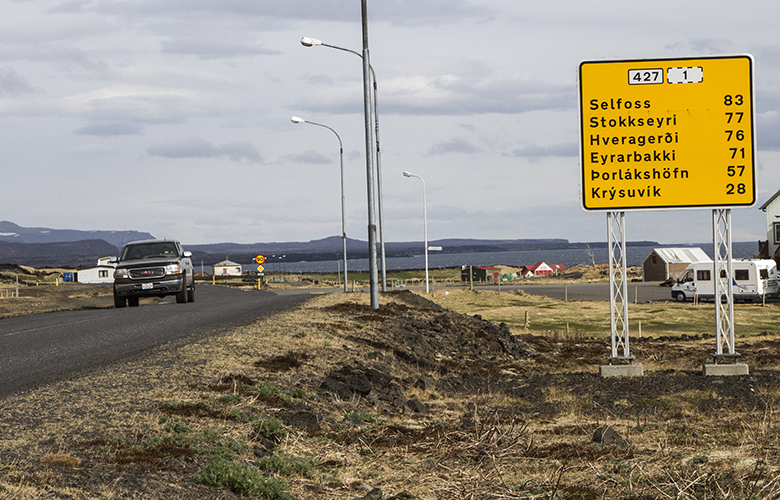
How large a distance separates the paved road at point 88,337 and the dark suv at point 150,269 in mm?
1235

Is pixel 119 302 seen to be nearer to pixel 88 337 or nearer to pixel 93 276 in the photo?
pixel 88 337

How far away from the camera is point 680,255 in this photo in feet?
248

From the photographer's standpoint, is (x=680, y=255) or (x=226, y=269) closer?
(x=680, y=255)

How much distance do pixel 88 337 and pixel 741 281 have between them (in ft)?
139

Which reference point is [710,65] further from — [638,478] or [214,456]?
[214,456]

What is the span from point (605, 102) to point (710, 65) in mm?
2125

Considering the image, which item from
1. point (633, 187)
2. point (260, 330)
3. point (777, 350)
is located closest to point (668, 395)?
point (633, 187)

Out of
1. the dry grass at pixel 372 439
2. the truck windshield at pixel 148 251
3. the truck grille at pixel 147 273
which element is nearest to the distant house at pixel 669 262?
the truck windshield at pixel 148 251

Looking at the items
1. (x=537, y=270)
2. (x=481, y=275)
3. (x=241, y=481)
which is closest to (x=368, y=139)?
(x=241, y=481)

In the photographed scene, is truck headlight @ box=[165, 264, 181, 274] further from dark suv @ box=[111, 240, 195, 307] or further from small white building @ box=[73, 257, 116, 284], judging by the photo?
small white building @ box=[73, 257, 116, 284]

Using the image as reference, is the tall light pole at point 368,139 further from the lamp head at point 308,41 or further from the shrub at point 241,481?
the shrub at point 241,481

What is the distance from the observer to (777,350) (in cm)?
1953

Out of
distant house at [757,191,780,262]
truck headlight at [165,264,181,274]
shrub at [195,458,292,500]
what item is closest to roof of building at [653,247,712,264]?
distant house at [757,191,780,262]

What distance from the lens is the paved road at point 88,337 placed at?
420 inches
